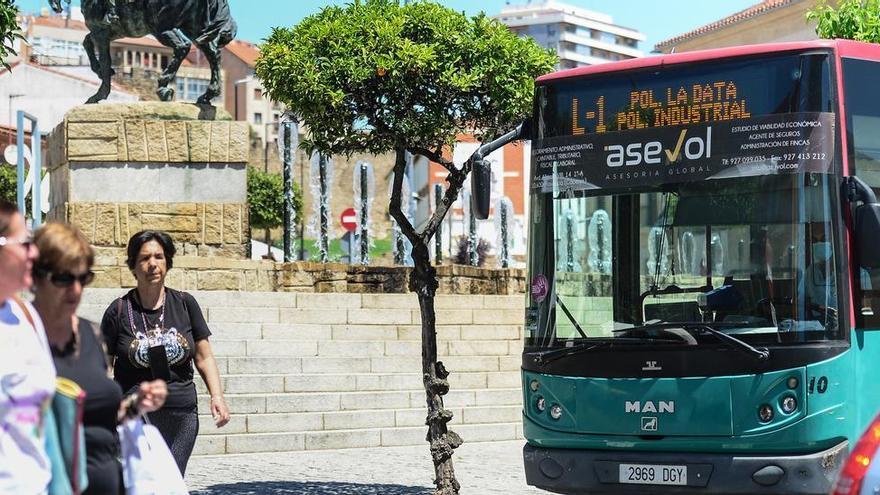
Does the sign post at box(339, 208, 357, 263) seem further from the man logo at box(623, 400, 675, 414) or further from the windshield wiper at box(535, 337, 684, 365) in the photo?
the man logo at box(623, 400, 675, 414)

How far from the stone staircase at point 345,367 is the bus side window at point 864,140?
7.49 meters

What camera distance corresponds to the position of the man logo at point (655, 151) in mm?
8906

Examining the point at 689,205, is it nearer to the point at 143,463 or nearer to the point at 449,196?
the point at 449,196

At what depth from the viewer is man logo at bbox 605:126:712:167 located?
8906 millimetres

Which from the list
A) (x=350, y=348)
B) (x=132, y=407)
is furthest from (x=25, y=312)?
(x=350, y=348)

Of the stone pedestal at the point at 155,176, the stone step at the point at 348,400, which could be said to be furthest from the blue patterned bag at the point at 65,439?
the stone pedestal at the point at 155,176

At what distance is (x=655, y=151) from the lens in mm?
9094

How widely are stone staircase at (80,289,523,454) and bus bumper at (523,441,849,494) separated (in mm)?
5842

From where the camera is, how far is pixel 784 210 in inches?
336

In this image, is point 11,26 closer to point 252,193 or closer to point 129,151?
point 129,151

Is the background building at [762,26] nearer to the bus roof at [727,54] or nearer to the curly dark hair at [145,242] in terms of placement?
the bus roof at [727,54]

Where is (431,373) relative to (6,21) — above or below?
below

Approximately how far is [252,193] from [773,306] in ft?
228

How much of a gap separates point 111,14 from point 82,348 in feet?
46.5
